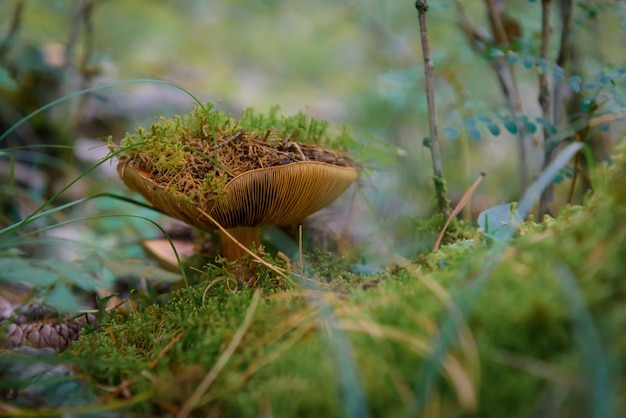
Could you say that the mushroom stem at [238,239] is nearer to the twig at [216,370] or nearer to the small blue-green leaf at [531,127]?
the twig at [216,370]

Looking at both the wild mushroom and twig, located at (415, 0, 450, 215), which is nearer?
the wild mushroom

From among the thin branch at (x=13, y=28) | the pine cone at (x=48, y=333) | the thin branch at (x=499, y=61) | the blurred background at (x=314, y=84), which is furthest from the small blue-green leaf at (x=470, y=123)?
the thin branch at (x=13, y=28)

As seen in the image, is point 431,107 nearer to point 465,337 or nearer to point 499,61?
point 499,61

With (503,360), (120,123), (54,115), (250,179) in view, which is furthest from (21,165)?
(503,360)

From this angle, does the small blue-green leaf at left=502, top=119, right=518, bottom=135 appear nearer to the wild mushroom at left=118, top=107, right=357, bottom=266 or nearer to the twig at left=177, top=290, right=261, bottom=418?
the wild mushroom at left=118, top=107, right=357, bottom=266

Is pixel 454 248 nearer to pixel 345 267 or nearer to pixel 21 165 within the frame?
pixel 345 267

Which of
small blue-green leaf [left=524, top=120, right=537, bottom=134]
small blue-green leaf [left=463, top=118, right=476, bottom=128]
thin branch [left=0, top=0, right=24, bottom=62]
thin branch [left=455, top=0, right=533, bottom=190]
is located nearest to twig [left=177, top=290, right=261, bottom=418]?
small blue-green leaf [left=463, top=118, right=476, bottom=128]

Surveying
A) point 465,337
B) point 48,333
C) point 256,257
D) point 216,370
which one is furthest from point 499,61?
point 48,333
